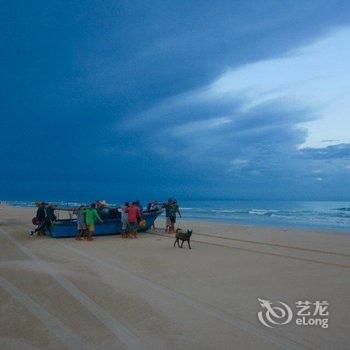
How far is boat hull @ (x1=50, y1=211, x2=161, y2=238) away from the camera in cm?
1847

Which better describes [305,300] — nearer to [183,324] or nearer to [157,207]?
[183,324]

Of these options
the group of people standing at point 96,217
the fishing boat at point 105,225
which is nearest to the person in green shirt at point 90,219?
the group of people standing at point 96,217

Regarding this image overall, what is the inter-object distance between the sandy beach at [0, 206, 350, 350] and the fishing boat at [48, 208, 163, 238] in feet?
13.1

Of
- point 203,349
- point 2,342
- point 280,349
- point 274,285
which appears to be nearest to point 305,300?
point 274,285

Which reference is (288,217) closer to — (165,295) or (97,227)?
(97,227)

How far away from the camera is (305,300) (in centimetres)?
743

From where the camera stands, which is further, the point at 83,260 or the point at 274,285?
the point at 83,260

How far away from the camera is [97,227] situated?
19.2m

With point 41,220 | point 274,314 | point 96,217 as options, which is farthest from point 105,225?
point 274,314

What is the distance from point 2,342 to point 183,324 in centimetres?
261

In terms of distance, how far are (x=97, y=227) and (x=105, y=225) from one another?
40cm

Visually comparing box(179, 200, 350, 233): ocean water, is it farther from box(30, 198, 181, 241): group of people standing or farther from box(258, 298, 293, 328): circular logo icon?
box(258, 298, 293, 328): circular logo icon

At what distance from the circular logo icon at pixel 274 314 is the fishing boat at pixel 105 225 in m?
12.9

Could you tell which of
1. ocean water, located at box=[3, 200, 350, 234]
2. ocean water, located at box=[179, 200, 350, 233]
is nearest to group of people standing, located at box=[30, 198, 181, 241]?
ocean water, located at box=[3, 200, 350, 234]
